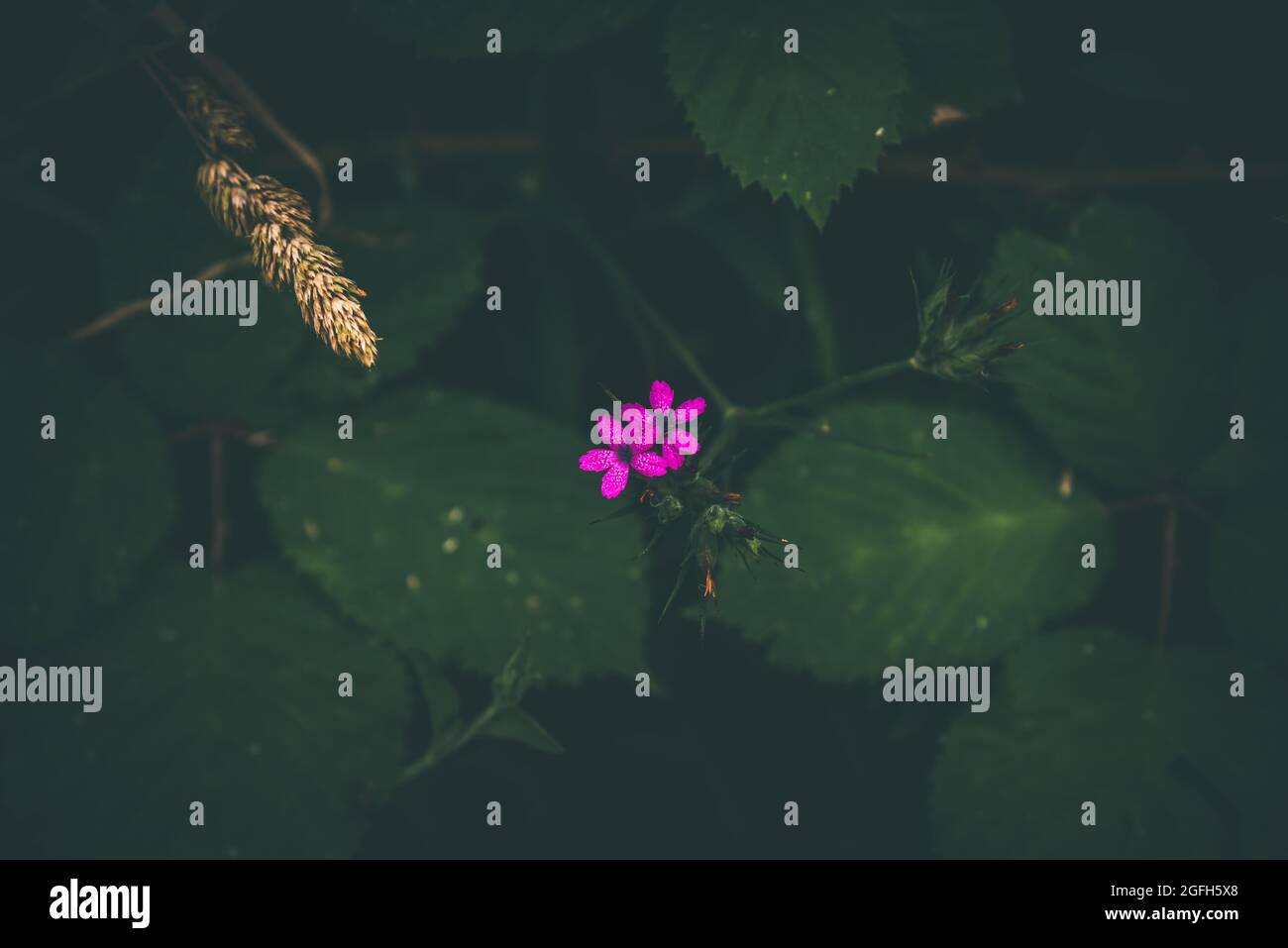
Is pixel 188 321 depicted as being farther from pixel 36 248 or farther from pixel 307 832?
pixel 307 832

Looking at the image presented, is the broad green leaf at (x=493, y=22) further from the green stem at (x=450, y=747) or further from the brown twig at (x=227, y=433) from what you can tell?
the green stem at (x=450, y=747)

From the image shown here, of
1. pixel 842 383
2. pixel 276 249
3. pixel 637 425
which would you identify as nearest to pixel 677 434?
pixel 637 425

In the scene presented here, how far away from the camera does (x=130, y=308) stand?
1897 millimetres

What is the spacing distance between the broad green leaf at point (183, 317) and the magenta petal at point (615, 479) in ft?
2.77

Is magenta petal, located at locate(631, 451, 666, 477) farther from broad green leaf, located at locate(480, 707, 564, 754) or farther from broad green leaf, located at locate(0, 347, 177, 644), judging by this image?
broad green leaf, located at locate(0, 347, 177, 644)

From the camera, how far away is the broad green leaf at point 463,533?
1873mm

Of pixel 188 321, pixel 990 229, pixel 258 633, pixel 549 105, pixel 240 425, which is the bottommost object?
pixel 258 633

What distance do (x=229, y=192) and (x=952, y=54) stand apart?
1177mm

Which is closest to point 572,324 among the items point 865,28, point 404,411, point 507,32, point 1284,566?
point 404,411

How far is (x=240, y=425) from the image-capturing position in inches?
78.3

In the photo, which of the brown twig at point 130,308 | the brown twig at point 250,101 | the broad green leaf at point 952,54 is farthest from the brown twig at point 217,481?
the broad green leaf at point 952,54

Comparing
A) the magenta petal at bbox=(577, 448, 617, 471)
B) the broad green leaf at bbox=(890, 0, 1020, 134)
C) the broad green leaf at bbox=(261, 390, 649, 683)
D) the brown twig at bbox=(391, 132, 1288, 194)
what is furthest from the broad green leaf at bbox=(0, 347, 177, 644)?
the broad green leaf at bbox=(890, 0, 1020, 134)

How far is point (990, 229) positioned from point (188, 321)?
5.04ft

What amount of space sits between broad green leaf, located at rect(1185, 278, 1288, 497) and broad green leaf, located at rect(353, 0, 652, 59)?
1.21 metres
